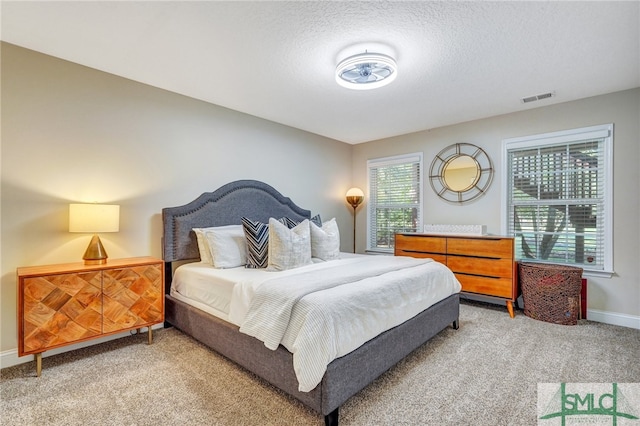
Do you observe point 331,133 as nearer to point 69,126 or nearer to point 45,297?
point 69,126

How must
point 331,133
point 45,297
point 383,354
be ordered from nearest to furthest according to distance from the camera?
point 383,354 < point 45,297 < point 331,133

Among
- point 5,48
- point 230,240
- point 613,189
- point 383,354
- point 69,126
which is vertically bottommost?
point 383,354

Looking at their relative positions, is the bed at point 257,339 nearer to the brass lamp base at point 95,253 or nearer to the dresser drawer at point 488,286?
the brass lamp base at point 95,253

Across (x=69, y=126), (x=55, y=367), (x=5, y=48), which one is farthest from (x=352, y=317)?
(x=5, y=48)

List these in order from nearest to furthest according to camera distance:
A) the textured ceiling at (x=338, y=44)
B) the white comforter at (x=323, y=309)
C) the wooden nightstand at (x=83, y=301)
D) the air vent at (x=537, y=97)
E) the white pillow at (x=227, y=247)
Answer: the white comforter at (x=323, y=309)
the textured ceiling at (x=338, y=44)
the wooden nightstand at (x=83, y=301)
the white pillow at (x=227, y=247)
the air vent at (x=537, y=97)

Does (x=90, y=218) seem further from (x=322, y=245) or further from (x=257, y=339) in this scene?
(x=322, y=245)

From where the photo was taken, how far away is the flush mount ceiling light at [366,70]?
7.79ft

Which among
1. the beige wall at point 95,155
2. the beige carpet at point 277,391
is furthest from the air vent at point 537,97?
the beige wall at point 95,155

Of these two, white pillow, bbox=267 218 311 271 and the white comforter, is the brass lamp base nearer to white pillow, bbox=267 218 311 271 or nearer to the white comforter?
the white comforter

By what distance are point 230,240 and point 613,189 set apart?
13.1 feet

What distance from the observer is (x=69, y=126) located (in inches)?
103

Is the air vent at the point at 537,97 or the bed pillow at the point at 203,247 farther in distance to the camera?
the air vent at the point at 537,97

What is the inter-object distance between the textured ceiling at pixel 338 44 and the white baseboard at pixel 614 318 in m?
2.33

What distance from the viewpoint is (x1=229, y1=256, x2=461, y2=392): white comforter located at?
1635 millimetres
